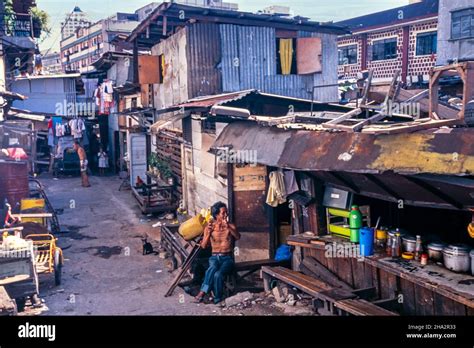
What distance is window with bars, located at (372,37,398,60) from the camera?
2942 cm

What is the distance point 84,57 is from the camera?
183ft

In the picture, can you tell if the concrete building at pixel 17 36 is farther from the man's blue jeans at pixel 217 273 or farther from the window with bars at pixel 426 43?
the window with bars at pixel 426 43

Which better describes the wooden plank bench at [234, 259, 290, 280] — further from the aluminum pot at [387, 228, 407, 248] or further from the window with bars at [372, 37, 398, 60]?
the window with bars at [372, 37, 398, 60]

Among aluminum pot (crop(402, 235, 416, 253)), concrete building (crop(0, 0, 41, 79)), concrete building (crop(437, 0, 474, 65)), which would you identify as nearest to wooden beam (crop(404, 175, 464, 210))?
aluminum pot (crop(402, 235, 416, 253))

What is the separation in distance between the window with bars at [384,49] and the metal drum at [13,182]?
23299 mm

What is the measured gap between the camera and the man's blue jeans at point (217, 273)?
9.77 metres

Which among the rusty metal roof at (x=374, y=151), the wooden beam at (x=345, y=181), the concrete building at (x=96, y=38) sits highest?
the concrete building at (x=96, y=38)

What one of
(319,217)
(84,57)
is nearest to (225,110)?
(319,217)

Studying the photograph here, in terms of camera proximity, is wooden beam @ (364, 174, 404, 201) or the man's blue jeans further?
the man's blue jeans

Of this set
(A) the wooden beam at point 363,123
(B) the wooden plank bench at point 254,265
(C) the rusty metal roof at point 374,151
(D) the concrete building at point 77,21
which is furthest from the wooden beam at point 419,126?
(D) the concrete building at point 77,21

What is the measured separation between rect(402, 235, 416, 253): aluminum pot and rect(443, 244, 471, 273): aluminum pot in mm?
642

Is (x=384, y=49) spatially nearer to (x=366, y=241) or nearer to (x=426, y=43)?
(x=426, y=43)
